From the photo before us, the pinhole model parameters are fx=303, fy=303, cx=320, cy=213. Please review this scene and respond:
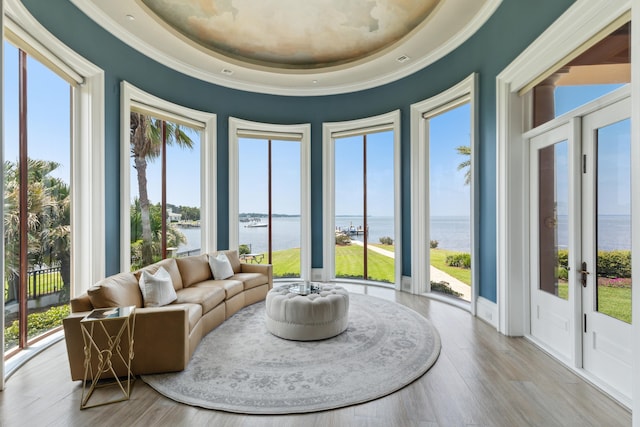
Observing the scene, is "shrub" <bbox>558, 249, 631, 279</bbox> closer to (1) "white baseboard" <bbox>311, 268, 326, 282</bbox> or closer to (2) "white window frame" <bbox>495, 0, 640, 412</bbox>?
(2) "white window frame" <bbox>495, 0, 640, 412</bbox>

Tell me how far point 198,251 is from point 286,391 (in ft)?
12.0

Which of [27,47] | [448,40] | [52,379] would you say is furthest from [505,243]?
[27,47]

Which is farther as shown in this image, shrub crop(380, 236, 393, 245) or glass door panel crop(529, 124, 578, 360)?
shrub crop(380, 236, 393, 245)

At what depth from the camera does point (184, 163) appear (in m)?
5.28

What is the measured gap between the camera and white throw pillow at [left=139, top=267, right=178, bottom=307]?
3154 millimetres

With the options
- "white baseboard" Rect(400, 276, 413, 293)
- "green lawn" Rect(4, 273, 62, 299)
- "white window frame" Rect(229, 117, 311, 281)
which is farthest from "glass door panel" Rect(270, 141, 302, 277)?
"green lawn" Rect(4, 273, 62, 299)

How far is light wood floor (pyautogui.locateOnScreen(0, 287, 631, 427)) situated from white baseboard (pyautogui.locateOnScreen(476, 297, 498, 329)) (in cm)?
78

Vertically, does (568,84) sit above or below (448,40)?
below

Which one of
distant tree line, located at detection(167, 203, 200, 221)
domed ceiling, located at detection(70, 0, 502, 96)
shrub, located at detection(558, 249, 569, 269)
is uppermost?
domed ceiling, located at detection(70, 0, 502, 96)

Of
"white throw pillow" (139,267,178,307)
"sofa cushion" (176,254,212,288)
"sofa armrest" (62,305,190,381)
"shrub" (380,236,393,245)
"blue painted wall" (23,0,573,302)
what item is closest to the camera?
"sofa armrest" (62,305,190,381)

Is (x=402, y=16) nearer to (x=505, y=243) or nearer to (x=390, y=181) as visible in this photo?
(x=390, y=181)

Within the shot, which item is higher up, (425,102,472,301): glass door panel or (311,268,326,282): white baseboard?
(425,102,472,301): glass door panel

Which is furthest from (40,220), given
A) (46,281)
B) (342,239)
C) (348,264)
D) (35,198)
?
(348,264)

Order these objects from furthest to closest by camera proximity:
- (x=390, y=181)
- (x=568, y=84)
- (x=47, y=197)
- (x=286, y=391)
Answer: (x=390, y=181), (x=47, y=197), (x=568, y=84), (x=286, y=391)
